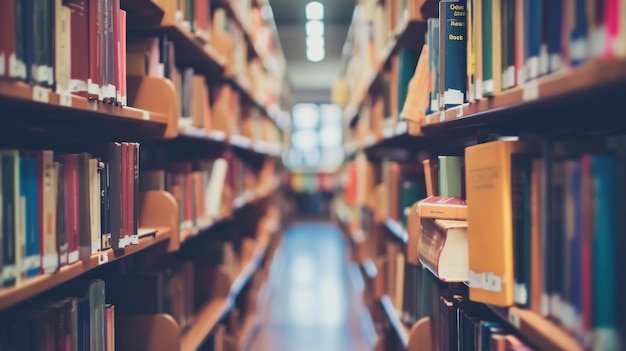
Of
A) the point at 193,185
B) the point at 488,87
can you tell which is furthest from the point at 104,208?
the point at 488,87

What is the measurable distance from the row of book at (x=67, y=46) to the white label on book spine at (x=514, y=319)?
1.10 m

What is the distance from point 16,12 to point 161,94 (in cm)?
84

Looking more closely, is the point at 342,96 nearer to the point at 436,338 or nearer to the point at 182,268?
the point at 182,268

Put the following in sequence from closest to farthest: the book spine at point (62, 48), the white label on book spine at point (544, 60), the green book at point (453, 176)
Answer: the white label on book spine at point (544, 60) < the book spine at point (62, 48) < the green book at point (453, 176)

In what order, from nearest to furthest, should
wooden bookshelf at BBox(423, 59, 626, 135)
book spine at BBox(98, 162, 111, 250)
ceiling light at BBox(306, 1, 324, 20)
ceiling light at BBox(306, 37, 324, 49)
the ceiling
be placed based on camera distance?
wooden bookshelf at BBox(423, 59, 626, 135) < book spine at BBox(98, 162, 111, 250) < ceiling light at BBox(306, 1, 324, 20) < the ceiling < ceiling light at BBox(306, 37, 324, 49)

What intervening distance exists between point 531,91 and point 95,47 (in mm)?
1046

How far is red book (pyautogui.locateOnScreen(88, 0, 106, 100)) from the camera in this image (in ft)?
4.51

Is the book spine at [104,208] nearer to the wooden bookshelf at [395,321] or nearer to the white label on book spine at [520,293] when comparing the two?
the white label on book spine at [520,293]

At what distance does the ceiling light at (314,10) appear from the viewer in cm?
605

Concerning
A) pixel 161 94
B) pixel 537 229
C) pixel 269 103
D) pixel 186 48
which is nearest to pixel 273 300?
pixel 269 103

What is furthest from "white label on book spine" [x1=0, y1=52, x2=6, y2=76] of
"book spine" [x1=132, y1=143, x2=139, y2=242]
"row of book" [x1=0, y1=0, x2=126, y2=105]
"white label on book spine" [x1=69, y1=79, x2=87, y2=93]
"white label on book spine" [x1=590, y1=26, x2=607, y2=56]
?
"white label on book spine" [x1=590, y1=26, x2=607, y2=56]

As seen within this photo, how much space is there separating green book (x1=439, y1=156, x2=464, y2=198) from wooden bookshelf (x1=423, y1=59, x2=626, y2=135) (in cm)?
13

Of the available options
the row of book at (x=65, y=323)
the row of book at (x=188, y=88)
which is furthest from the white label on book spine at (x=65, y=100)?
the row of book at (x=188, y=88)

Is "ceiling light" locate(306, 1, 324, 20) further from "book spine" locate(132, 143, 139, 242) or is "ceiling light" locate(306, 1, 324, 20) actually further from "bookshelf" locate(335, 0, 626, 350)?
"book spine" locate(132, 143, 139, 242)
